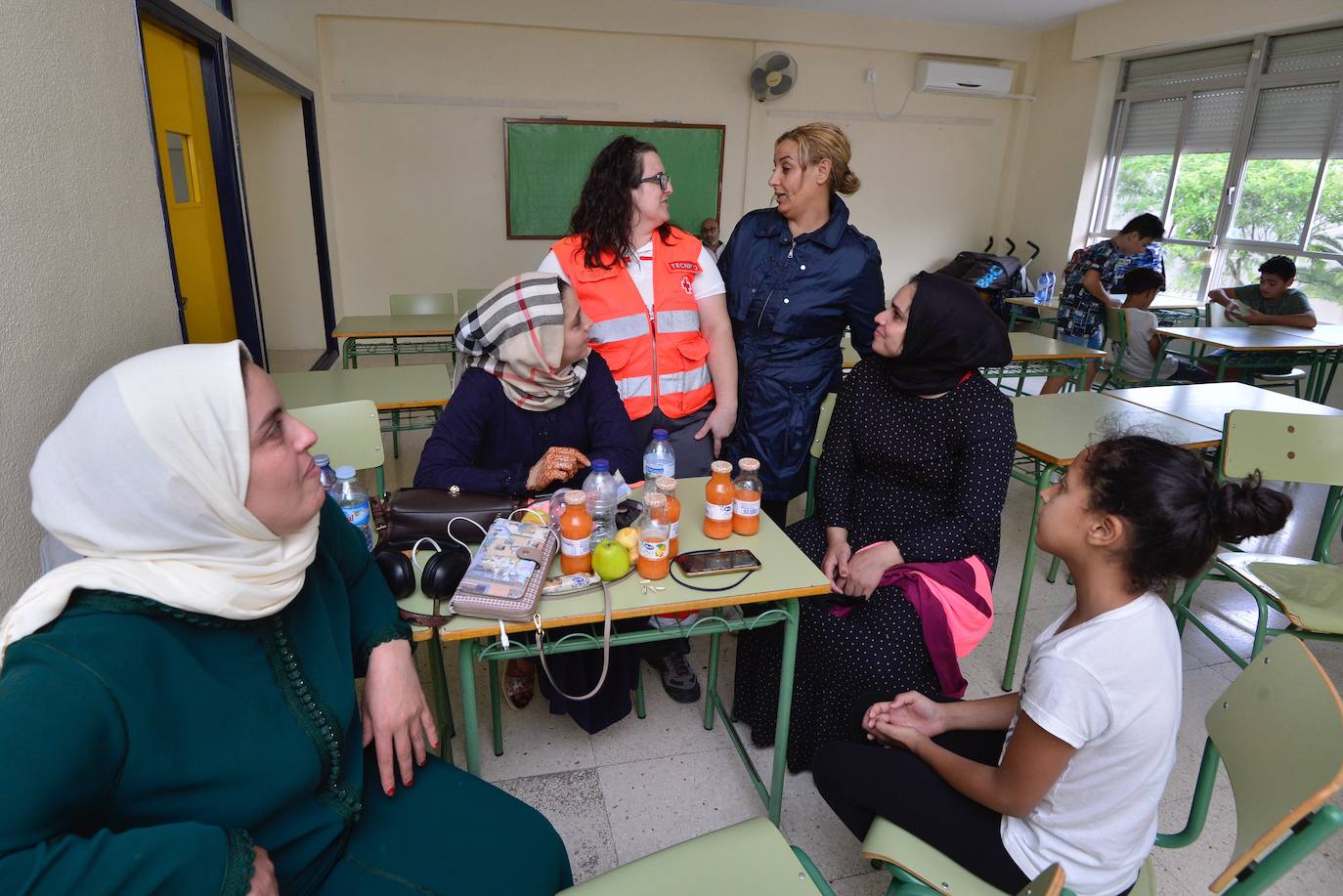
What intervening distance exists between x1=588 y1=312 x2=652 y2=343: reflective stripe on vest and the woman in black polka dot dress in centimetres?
65

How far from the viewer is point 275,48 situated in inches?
222

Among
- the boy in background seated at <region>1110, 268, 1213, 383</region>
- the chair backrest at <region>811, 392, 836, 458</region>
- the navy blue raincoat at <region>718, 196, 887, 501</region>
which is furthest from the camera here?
the boy in background seated at <region>1110, 268, 1213, 383</region>

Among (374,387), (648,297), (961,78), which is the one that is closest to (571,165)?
(961,78)

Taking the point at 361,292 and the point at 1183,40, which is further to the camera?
the point at 361,292

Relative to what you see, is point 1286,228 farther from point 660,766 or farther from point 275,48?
point 275,48

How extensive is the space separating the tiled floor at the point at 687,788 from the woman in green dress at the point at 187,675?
776 mm

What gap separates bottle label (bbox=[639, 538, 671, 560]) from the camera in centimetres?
142

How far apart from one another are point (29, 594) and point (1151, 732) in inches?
54.8

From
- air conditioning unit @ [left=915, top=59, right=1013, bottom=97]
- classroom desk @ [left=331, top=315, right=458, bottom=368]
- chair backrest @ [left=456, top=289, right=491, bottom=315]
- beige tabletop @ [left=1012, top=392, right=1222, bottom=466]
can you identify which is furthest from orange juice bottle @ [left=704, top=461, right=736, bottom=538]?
air conditioning unit @ [left=915, top=59, right=1013, bottom=97]

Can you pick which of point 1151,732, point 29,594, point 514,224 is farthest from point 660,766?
point 514,224

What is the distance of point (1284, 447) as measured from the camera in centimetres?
232

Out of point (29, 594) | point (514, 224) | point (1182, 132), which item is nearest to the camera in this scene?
point (29, 594)

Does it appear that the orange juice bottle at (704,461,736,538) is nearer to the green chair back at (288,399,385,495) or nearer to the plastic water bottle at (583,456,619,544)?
the plastic water bottle at (583,456,619,544)

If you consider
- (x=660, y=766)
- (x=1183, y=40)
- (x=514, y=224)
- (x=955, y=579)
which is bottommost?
(x=660, y=766)
